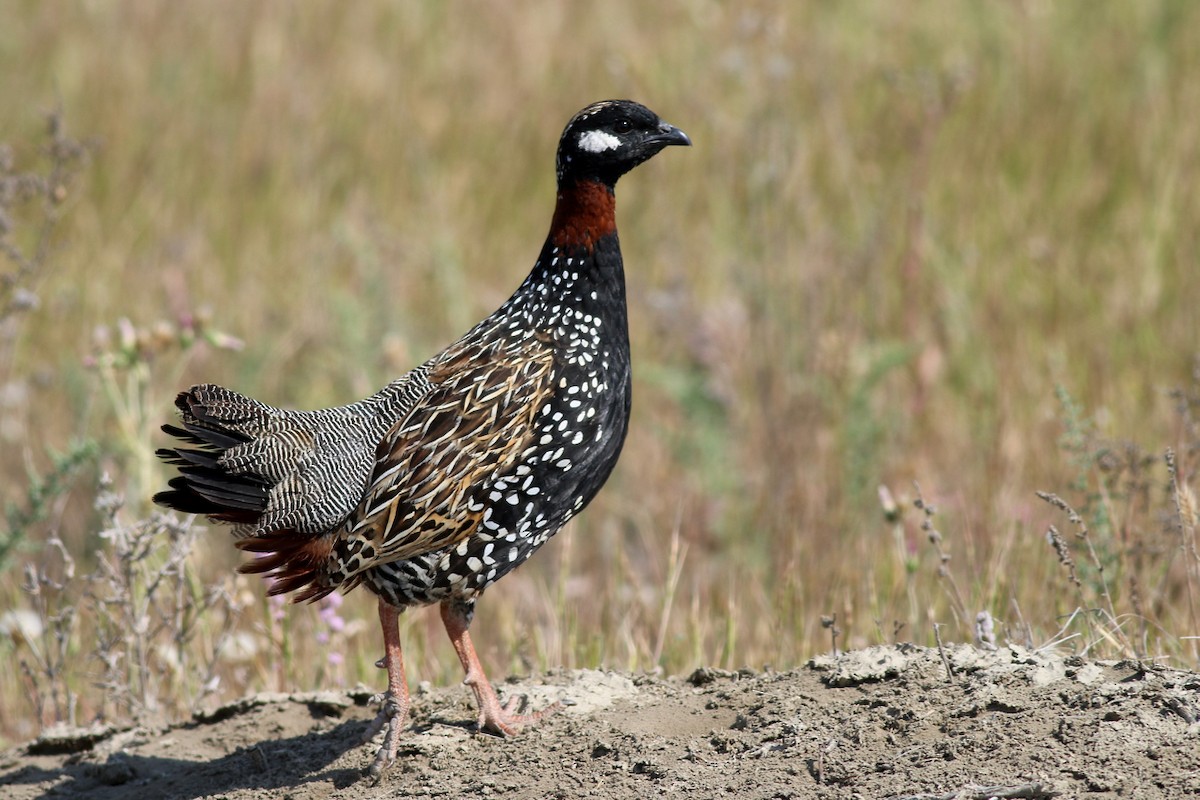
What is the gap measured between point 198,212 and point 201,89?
1.85 metres

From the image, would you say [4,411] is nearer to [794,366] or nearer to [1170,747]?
[794,366]

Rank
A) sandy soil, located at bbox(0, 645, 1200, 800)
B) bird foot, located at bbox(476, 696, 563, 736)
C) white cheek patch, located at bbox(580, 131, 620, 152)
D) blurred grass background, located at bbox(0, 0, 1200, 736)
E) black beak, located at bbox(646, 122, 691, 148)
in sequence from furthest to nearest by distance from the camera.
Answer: blurred grass background, located at bbox(0, 0, 1200, 736)
black beak, located at bbox(646, 122, 691, 148)
white cheek patch, located at bbox(580, 131, 620, 152)
bird foot, located at bbox(476, 696, 563, 736)
sandy soil, located at bbox(0, 645, 1200, 800)

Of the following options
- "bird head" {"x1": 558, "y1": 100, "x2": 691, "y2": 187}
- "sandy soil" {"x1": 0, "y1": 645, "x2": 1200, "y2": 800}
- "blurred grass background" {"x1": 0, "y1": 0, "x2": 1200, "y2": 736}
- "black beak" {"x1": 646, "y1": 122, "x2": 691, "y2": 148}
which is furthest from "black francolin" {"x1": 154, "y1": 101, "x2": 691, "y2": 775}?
"blurred grass background" {"x1": 0, "y1": 0, "x2": 1200, "y2": 736}

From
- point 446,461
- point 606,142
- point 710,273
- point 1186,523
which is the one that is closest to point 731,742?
point 446,461

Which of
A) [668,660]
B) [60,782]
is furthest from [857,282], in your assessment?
[60,782]

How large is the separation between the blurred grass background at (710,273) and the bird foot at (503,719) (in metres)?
0.62

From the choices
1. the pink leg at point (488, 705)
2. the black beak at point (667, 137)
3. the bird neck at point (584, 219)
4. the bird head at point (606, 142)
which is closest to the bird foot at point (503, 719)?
the pink leg at point (488, 705)

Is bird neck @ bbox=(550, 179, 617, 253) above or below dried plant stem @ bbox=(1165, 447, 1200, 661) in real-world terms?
above

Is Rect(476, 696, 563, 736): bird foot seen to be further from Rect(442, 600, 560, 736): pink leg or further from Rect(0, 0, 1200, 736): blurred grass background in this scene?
Rect(0, 0, 1200, 736): blurred grass background

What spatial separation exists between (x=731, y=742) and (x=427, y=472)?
1.24 metres

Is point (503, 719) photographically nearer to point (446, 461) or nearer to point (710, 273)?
point (446, 461)

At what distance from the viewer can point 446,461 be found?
14.6 feet

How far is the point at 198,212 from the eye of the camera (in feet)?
35.2

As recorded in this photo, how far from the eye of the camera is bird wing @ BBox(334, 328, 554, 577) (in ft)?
14.4
